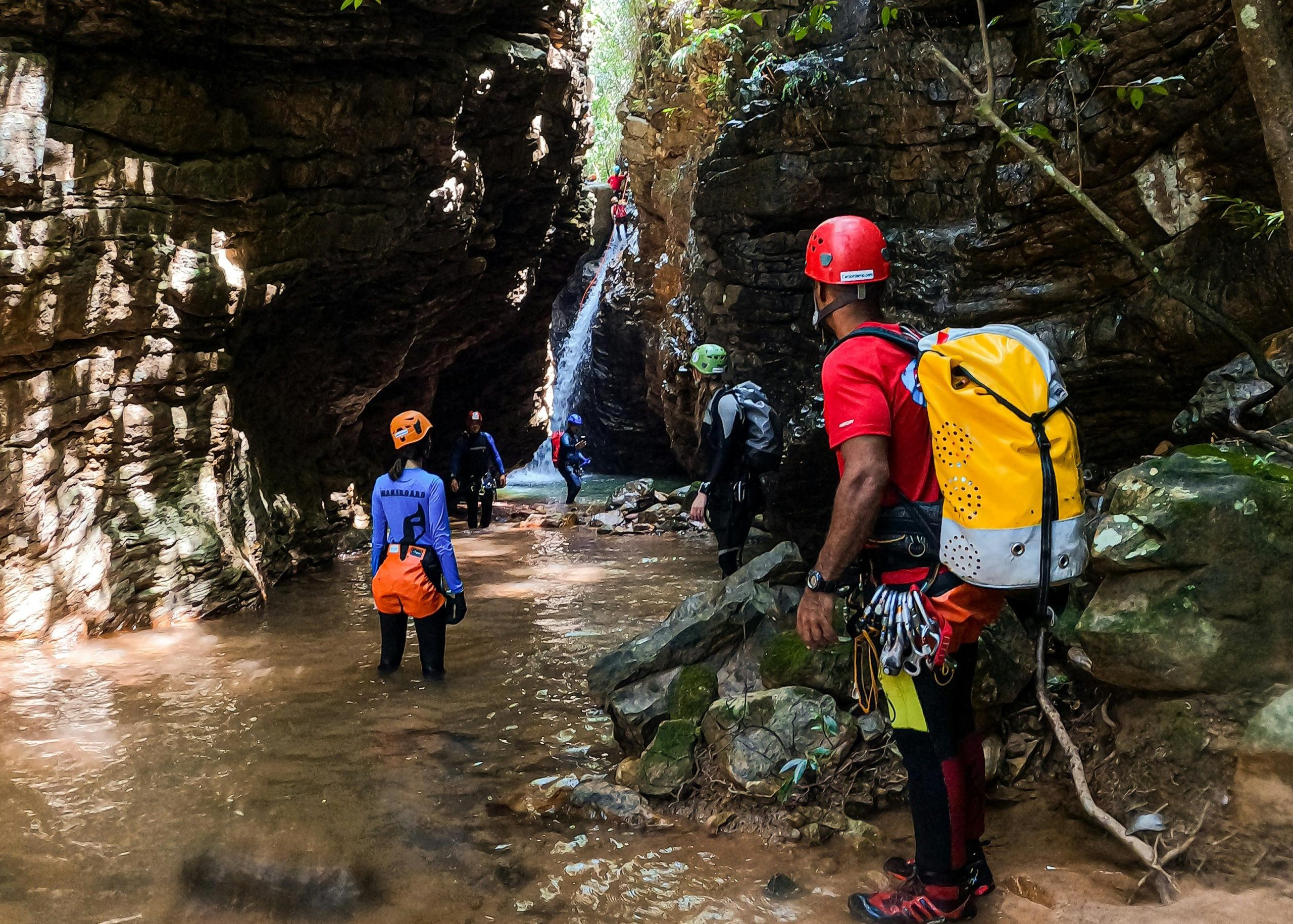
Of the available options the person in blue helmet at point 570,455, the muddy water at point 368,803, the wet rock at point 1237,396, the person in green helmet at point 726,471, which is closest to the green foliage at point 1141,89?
the wet rock at point 1237,396

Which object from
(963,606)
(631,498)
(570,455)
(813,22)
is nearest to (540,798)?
(963,606)

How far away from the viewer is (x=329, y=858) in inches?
143

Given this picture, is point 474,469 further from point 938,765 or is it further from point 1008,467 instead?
point 1008,467

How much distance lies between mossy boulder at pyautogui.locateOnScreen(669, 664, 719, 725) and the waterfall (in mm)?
19135

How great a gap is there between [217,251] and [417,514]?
13.4 ft

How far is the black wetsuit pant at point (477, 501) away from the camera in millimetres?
14562

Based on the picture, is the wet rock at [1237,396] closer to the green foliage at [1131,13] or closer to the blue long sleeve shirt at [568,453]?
the green foliage at [1131,13]

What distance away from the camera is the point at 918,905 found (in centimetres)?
284

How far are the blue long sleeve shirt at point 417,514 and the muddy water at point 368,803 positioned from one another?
902mm

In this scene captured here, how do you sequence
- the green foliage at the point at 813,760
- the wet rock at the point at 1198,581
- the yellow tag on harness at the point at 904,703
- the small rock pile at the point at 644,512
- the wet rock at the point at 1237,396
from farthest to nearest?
the small rock pile at the point at 644,512 → the wet rock at the point at 1237,396 → the green foliage at the point at 813,760 → the wet rock at the point at 1198,581 → the yellow tag on harness at the point at 904,703

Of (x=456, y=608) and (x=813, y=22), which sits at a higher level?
(x=813, y=22)

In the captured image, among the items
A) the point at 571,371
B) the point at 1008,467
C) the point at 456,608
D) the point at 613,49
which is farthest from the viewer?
the point at 571,371

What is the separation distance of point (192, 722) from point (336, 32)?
6264mm

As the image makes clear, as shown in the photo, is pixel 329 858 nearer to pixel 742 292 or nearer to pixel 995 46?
pixel 742 292
